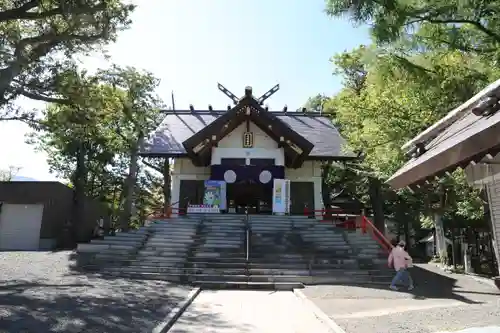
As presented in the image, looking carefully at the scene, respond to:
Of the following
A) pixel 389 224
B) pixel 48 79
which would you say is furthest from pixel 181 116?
pixel 389 224

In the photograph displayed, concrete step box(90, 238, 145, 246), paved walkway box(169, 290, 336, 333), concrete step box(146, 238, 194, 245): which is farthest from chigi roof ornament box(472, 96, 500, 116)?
concrete step box(90, 238, 145, 246)

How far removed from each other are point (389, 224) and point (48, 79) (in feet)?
123

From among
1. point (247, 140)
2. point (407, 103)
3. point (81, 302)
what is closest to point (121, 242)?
point (81, 302)

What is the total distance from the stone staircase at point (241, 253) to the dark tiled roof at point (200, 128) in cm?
460

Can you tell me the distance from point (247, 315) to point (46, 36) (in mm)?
10281

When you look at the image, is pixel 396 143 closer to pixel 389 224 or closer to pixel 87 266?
pixel 87 266

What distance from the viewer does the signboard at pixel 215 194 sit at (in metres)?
20.2

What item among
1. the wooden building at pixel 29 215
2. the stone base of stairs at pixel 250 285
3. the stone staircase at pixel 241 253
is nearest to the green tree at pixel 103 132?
the wooden building at pixel 29 215

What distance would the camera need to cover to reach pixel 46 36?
12.4 m

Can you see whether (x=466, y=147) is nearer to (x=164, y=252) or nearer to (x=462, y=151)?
(x=462, y=151)

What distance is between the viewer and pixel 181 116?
26.0 m

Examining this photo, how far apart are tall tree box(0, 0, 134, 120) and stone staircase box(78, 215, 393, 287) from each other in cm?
598

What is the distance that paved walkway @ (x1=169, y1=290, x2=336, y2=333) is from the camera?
6945 mm

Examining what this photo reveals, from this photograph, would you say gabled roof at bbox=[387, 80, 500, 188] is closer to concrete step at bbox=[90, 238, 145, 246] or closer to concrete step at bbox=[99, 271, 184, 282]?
concrete step at bbox=[99, 271, 184, 282]
